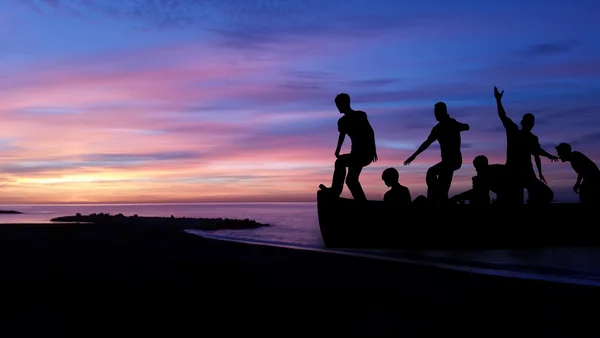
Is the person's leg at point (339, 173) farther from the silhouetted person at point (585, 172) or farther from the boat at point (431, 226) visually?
the silhouetted person at point (585, 172)

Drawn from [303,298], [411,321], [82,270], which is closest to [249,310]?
[303,298]

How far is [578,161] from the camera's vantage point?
12188 millimetres

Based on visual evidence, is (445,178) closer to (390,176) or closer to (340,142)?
(390,176)

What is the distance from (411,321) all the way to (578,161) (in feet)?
33.0

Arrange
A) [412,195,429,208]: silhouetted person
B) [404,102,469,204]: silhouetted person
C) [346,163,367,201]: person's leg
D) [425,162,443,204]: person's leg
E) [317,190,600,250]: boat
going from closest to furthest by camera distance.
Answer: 1. [404,102,469,204]: silhouetted person
2. [346,163,367,201]: person's leg
3. [425,162,443,204]: person's leg
4. [317,190,600,250]: boat
5. [412,195,429,208]: silhouetted person

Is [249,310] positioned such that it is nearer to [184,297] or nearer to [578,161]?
[184,297]

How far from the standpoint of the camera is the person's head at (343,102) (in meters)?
10.7

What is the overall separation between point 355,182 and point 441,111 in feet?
7.38

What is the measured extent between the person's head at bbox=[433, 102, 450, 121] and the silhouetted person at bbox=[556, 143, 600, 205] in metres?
3.36

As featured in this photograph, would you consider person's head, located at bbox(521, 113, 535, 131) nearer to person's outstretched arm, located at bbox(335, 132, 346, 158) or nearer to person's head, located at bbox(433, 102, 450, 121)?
person's head, located at bbox(433, 102, 450, 121)

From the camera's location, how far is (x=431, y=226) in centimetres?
1146

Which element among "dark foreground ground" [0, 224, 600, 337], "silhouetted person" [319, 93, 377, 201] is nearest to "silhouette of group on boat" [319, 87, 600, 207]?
"silhouetted person" [319, 93, 377, 201]

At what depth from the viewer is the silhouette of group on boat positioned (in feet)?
35.5

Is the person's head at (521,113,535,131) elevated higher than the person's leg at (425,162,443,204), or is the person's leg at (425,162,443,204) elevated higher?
the person's head at (521,113,535,131)
